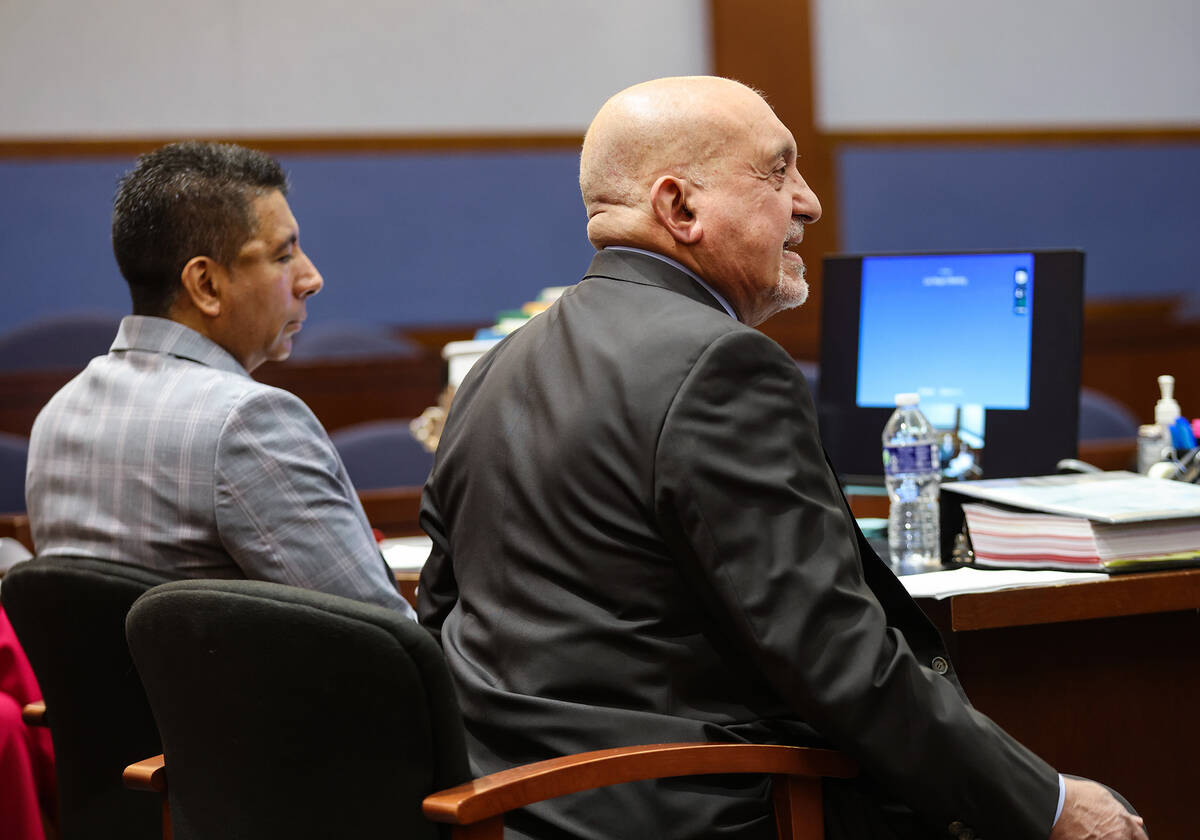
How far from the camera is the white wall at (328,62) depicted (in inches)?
171

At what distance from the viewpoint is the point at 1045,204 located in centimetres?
522

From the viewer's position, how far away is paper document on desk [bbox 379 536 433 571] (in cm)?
224

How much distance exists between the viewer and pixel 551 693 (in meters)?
1.34

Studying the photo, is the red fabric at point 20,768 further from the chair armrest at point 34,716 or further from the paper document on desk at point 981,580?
the paper document on desk at point 981,580

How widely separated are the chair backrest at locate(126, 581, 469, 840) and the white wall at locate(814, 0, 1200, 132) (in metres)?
4.05

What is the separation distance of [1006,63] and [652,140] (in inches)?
159

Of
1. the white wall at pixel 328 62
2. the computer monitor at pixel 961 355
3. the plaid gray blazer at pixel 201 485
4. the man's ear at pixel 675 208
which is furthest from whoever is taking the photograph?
the white wall at pixel 328 62

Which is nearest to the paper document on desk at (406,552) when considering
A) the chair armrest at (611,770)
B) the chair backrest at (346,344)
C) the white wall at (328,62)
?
the chair armrest at (611,770)

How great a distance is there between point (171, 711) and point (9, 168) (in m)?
3.50

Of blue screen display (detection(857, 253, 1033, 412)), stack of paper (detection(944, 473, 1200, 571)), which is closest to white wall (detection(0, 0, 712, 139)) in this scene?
blue screen display (detection(857, 253, 1033, 412))

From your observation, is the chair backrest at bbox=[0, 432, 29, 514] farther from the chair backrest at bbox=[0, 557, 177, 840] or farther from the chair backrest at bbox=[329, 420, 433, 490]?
the chair backrest at bbox=[0, 557, 177, 840]

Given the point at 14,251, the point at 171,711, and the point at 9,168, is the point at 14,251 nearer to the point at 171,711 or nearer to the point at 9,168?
the point at 9,168

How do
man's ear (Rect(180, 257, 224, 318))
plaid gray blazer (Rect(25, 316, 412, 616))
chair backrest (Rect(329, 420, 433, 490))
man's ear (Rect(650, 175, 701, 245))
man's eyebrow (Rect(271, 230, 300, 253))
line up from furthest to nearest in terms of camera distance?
chair backrest (Rect(329, 420, 433, 490)) < man's eyebrow (Rect(271, 230, 300, 253)) < man's ear (Rect(180, 257, 224, 318)) < plaid gray blazer (Rect(25, 316, 412, 616)) < man's ear (Rect(650, 175, 701, 245))

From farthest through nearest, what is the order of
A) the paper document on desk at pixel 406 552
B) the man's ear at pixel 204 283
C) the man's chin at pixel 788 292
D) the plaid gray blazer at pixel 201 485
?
the paper document on desk at pixel 406 552
the man's ear at pixel 204 283
the plaid gray blazer at pixel 201 485
the man's chin at pixel 788 292
